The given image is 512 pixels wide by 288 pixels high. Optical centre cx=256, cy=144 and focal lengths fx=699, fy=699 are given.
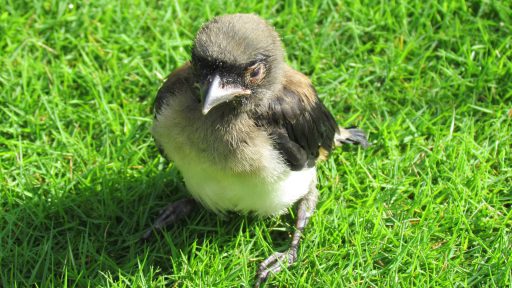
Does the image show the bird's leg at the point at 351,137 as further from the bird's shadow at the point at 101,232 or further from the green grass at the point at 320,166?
the bird's shadow at the point at 101,232

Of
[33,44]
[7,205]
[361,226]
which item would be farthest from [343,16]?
[7,205]

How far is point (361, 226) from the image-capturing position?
15.8 feet

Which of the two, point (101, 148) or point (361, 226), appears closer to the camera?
point (361, 226)

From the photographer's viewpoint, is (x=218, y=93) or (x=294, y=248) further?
(x=294, y=248)

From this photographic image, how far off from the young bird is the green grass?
1.36 ft

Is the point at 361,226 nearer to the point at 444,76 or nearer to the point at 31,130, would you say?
the point at 444,76

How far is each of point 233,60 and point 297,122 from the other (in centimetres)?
71

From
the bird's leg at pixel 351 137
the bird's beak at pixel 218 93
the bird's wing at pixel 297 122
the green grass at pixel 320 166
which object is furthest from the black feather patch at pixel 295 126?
the green grass at pixel 320 166

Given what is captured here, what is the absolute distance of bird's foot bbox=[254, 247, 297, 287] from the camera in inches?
180

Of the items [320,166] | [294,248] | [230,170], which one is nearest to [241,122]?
[230,170]

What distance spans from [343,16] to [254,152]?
2.49 m

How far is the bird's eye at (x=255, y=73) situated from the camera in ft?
13.0

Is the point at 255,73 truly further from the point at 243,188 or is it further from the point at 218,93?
the point at 243,188

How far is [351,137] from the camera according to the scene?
5207 mm
